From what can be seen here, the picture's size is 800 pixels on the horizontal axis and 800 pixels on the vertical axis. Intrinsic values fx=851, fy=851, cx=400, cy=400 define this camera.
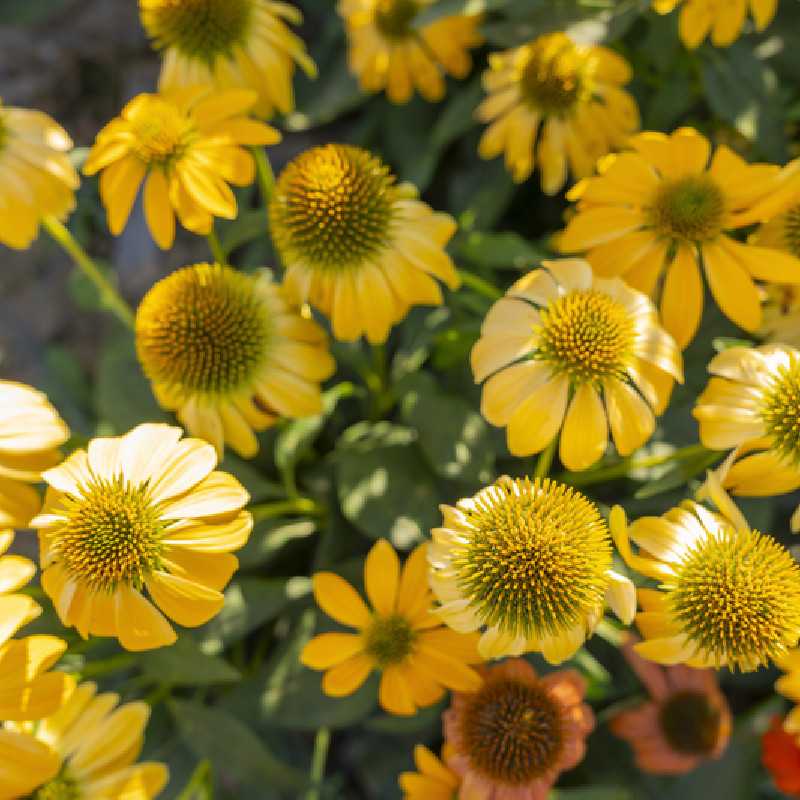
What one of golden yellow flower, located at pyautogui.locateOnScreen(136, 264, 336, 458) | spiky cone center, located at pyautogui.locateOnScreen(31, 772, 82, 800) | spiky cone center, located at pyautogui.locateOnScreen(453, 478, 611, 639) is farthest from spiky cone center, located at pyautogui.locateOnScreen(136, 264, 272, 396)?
spiky cone center, located at pyautogui.locateOnScreen(31, 772, 82, 800)

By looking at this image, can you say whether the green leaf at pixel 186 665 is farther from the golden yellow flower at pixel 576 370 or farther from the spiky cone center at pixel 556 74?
the spiky cone center at pixel 556 74

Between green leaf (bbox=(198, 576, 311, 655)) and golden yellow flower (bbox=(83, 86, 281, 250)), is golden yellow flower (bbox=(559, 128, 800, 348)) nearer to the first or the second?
golden yellow flower (bbox=(83, 86, 281, 250))

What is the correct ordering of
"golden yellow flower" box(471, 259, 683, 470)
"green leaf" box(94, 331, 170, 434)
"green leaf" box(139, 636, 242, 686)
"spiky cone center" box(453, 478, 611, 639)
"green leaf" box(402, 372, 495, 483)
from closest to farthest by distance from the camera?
"spiky cone center" box(453, 478, 611, 639), "golden yellow flower" box(471, 259, 683, 470), "green leaf" box(139, 636, 242, 686), "green leaf" box(402, 372, 495, 483), "green leaf" box(94, 331, 170, 434)

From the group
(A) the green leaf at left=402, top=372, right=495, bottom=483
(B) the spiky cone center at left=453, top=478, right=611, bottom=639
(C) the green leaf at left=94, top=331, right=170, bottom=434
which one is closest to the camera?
(B) the spiky cone center at left=453, top=478, right=611, bottom=639

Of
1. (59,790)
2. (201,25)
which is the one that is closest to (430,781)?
(59,790)

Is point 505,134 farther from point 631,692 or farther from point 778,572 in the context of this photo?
point 631,692

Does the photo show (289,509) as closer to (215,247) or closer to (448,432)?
(448,432)
